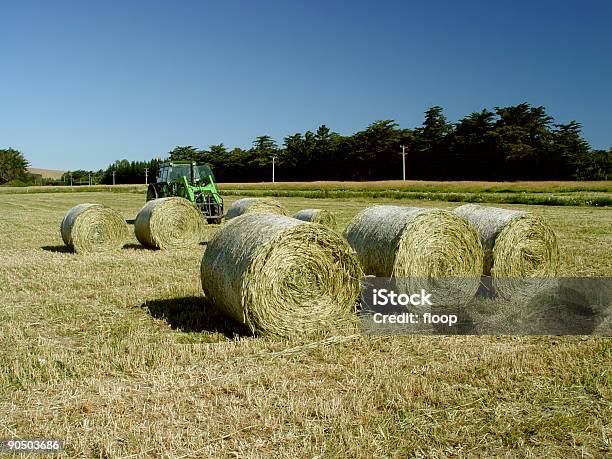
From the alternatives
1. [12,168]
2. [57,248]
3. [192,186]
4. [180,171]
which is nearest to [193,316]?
[57,248]

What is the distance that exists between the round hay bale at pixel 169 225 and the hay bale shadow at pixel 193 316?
221 inches

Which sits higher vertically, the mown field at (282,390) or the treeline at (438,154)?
the treeline at (438,154)

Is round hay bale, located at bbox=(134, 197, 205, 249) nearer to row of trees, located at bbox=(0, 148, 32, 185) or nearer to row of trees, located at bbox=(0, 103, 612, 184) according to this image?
row of trees, located at bbox=(0, 103, 612, 184)

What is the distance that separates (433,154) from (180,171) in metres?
55.6

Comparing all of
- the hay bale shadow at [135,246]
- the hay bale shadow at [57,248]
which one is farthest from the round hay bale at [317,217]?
the hay bale shadow at [57,248]

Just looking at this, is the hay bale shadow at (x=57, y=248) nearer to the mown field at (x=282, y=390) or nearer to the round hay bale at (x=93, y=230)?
the round hay bale at (x=93, y=230)

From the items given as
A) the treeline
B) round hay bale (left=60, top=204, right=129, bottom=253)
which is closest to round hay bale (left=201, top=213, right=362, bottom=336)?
round hay bale (left=60, top=204, right=129, bottom=253)

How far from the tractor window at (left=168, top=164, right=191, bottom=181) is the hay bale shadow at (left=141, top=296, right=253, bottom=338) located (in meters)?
11.5

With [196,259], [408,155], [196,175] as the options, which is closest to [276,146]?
[408,155]

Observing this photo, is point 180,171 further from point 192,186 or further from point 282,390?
point 282,390

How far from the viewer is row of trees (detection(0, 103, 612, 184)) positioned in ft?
198

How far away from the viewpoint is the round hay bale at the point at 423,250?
695 centimetres

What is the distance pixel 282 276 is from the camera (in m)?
6.04

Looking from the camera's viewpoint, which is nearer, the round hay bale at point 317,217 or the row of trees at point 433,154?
the round hay bale at point 317,217
